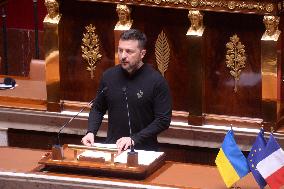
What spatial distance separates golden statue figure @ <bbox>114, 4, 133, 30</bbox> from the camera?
7.88 metres

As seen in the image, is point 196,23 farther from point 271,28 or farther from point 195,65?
point 271,28

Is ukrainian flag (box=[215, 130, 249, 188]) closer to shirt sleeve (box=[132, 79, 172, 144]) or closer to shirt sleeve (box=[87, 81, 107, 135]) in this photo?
shirt sleeve (box=[132, 79, 172, 144])

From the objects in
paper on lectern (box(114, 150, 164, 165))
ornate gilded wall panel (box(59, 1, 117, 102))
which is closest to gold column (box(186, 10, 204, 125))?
ornate gilded wall panel (box(59, 1, 117, 102))

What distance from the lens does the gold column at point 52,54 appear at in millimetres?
8164

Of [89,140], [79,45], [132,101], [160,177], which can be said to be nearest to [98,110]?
[132,101]

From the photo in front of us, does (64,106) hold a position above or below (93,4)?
below

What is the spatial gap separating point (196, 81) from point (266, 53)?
0.60m

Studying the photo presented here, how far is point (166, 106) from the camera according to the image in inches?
251

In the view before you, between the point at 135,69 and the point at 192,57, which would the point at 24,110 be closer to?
the point at 192,57

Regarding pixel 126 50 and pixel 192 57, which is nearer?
pixel 126 50

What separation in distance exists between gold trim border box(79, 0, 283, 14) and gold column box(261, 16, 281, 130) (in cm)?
8

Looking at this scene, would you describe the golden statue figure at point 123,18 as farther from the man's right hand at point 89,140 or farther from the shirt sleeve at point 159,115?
the man's right hand at point 89,140

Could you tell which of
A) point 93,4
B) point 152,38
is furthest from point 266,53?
point 93,4

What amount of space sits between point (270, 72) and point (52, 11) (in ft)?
5.85
